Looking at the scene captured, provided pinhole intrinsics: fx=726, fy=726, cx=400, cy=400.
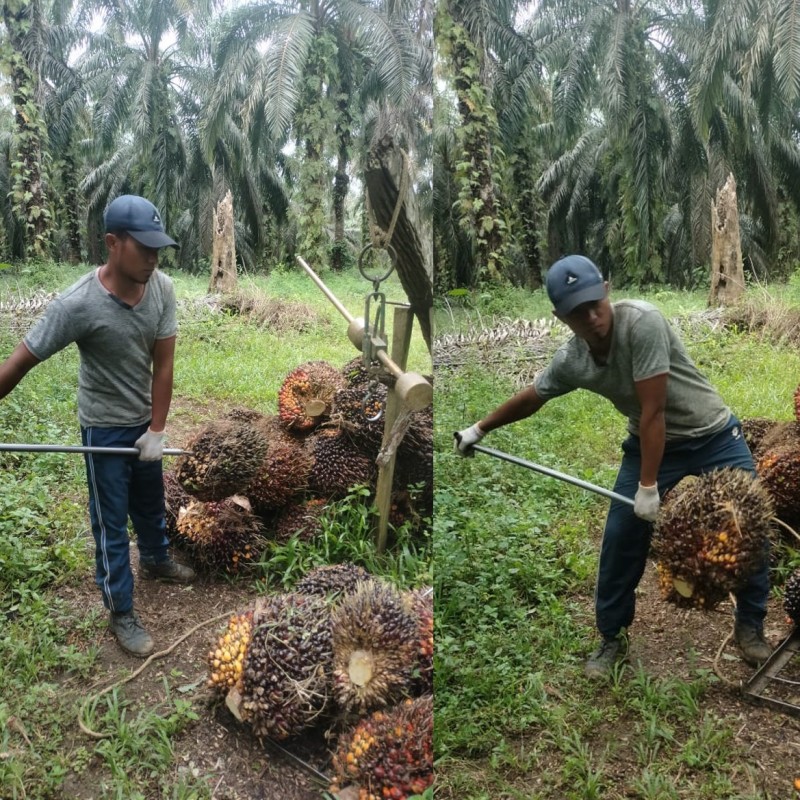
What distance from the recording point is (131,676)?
1.56 m

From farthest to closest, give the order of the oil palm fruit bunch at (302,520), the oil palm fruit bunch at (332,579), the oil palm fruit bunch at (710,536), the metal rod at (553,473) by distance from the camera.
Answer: the oil palm fruit bunch at (302,520) < the oil palm fruit bunch at (332,579) < the metal rod at (553,473) < the oil palm fruit bunch at (710,536)

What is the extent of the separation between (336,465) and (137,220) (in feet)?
2.33

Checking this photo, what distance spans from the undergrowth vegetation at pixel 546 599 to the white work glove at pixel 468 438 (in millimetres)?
19

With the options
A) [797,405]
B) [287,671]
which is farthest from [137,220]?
[797,405]

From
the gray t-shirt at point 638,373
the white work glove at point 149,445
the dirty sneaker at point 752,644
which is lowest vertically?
the dirty sneaker at point 752,644

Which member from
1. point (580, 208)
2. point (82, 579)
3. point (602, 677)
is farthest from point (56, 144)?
point (602, 677)

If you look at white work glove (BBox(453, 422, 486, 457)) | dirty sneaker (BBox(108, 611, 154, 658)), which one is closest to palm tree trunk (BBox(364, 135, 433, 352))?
white work glove (BBox(453, 422, 486, 457))

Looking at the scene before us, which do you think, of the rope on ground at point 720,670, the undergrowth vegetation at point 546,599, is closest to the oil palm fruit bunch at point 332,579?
the undergrowth vegetation at point 546,599

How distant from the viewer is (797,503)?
142 centimetres

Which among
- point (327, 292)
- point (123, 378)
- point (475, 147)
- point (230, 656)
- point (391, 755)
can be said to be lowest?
point (391, 755)

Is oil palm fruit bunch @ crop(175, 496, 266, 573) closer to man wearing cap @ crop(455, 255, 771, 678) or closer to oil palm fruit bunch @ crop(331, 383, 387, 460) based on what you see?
oil palm fruit bunch @ crop(331, 383, 387, 460)

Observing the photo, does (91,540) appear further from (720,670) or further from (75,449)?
(720,670)

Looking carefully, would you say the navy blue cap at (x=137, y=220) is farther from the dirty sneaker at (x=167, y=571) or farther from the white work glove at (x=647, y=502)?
the white work glove at (x=647, y=502)

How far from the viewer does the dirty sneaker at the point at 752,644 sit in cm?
135
